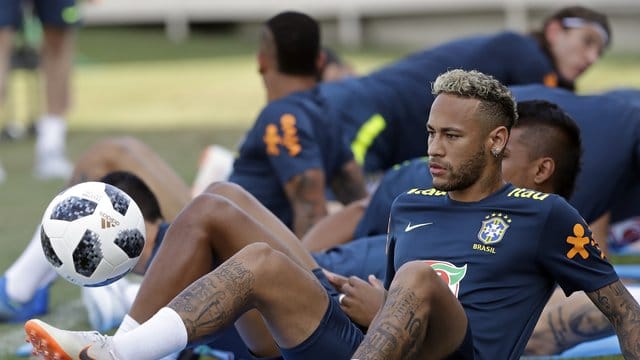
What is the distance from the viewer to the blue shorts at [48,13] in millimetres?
9797

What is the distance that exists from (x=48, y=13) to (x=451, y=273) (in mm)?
6656

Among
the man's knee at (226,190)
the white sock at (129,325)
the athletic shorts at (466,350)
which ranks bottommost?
the white sock at (129,325)

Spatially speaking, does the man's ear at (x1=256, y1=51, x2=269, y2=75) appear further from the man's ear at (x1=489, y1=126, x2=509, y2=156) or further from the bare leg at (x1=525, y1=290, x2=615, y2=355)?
the man's ear at (x1=489, y1=126, x2=509, y2=156)

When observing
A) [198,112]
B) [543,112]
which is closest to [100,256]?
[543,112]

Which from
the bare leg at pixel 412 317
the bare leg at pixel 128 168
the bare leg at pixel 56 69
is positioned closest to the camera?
the bare leg at pixel 412 317

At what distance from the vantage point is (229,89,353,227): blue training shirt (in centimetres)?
625

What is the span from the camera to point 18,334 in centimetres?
577

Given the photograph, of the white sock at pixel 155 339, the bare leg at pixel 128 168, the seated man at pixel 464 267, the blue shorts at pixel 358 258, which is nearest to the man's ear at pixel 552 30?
→ the bare leg at pixel 128 168

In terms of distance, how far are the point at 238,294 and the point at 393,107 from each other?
12.2ft

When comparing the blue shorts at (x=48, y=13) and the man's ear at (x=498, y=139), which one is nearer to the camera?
the man's ear at (x=498, y=139)

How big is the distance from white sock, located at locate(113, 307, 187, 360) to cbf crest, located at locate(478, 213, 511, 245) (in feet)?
3.35

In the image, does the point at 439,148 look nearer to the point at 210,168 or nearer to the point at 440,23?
the point at 210,168

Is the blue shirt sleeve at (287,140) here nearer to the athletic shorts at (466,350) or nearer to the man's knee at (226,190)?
the man's knee at (226,190)

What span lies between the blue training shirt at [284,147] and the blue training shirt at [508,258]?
2104mm
